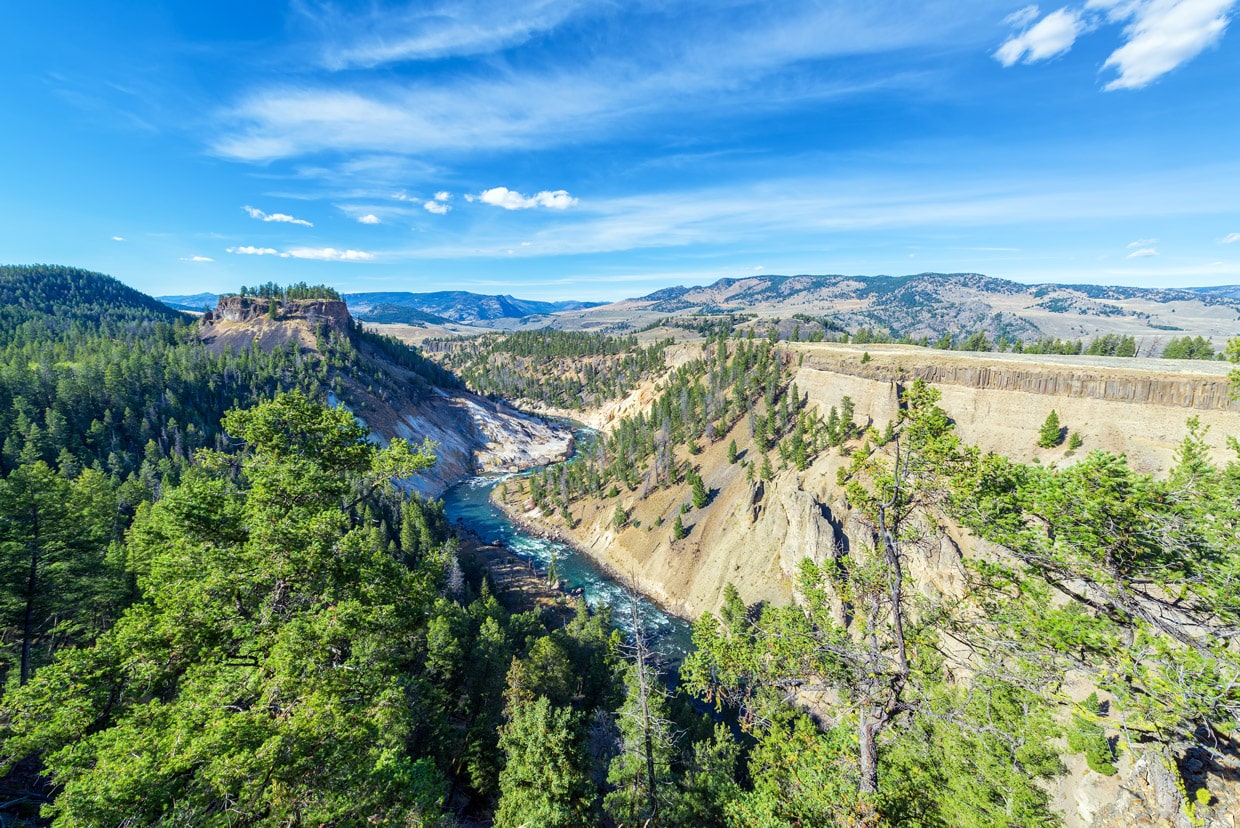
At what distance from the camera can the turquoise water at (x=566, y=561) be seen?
53.2m

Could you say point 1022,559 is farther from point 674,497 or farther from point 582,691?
point 674,497

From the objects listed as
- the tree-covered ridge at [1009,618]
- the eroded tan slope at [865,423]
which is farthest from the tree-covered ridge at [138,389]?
the tree-covered ridge at [1009,618]

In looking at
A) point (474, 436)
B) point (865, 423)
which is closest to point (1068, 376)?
point (865, 423)

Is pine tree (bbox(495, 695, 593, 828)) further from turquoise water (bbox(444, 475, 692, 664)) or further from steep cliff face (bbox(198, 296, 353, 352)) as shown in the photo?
steep cliff face (bbox(198, 296, 353, 352))

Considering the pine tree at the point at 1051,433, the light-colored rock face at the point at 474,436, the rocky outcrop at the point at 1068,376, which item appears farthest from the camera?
the light-colored rock face at the point at 474,436

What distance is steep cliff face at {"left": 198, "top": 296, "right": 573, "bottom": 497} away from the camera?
11494 centimetres

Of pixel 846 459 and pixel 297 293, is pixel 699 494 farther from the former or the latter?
pixel 297 293

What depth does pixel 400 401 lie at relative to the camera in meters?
126

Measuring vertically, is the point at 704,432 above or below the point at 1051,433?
below

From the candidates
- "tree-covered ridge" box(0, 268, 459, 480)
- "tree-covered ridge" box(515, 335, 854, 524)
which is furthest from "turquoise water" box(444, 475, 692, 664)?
"tree-covered ridge" box(0, 268, 459, 480)

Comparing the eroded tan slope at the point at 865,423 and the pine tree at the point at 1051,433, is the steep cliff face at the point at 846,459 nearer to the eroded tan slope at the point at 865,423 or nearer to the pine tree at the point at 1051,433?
the eroded tan slope at the point at 865,423

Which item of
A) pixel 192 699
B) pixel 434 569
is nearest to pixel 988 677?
pixel 434 569

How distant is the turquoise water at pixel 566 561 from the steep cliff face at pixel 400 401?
24.7 feet

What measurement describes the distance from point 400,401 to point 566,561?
77.4 metres
